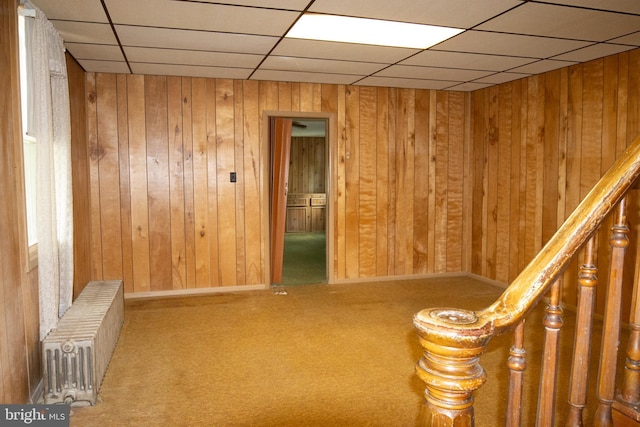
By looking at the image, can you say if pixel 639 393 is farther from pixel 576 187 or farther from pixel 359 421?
pixel 576 187

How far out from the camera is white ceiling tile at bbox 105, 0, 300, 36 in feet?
8.91

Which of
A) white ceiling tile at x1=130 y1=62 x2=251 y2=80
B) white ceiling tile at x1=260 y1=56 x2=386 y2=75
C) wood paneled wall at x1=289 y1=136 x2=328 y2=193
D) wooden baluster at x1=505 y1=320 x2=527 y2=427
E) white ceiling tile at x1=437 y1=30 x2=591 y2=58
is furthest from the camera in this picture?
wood paneled wall at x1=289 y1=136 x2=328 y2=193

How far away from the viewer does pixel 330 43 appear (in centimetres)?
353

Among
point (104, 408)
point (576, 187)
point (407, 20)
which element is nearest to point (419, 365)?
point (104, 408)

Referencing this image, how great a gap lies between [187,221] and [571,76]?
4.12m

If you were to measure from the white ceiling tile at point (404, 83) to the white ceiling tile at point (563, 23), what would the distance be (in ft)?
5.95

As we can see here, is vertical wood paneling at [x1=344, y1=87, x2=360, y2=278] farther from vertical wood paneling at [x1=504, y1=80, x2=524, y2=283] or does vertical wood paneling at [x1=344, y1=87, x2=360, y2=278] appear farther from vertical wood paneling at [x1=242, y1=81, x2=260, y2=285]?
vertical wood paneling at [x1=504, y1=80, x2=524, y2=283]

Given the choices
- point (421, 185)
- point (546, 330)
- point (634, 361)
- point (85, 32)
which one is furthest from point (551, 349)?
point (421, 185)

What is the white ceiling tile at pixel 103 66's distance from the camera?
411 cm

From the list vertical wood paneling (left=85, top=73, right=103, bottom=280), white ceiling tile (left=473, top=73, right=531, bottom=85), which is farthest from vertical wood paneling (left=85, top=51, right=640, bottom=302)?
white ceiling tile (left=473, top=73, right=531, bottom=85)

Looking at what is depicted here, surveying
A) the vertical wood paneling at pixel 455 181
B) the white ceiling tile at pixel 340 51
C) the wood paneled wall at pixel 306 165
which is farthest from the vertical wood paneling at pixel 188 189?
the wood paneled wall at pixel 306 165

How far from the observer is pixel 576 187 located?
4234 mm

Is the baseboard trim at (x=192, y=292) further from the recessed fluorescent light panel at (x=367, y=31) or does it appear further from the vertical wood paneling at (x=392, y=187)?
the recessed fluorescent light panel at (x=367, y=31)

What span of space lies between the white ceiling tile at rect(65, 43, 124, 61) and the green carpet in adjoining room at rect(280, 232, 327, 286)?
9.83ft
